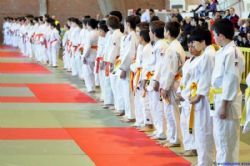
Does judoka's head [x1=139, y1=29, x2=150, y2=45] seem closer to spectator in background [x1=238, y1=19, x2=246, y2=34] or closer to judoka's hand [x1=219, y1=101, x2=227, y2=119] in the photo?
judoka's hand [x1=219, y1=101, x2=227, y2=119]

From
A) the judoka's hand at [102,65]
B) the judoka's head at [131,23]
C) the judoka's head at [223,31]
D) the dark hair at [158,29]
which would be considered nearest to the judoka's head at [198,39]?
the judoka's head at [223,31]

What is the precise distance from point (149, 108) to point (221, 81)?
330 cm

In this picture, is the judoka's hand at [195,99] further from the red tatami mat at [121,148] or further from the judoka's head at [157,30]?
the judoka's head at [157,30]

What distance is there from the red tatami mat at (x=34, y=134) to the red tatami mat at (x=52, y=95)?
10.1ft

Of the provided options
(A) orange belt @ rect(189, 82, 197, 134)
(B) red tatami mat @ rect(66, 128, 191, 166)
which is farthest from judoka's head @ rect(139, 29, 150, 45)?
(A) orange belt @ rect(189, 82, 197, 134)

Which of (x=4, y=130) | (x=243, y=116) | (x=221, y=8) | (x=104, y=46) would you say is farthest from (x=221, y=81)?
(x=221, y=8)

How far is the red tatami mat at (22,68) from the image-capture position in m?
17.8

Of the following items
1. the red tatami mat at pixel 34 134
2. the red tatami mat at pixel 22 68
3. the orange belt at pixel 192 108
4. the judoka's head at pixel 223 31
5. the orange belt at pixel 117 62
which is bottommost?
the red tatami mat at pixel 34 134

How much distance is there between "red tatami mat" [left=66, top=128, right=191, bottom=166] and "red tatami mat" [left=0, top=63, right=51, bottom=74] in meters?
9.08

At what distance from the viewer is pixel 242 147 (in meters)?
8.11

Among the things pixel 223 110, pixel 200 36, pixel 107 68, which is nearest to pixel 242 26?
pixel 107 68

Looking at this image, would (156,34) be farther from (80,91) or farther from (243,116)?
(80,91)

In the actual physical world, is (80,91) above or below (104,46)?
below

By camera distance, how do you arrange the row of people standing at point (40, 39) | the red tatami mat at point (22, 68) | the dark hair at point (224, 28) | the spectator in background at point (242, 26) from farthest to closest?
the row of people standing at point (40, 39) → the red tatami mat at point (22, 68) → the spectator in background at point (242, 26) → the dark hair at point (224, 28)
